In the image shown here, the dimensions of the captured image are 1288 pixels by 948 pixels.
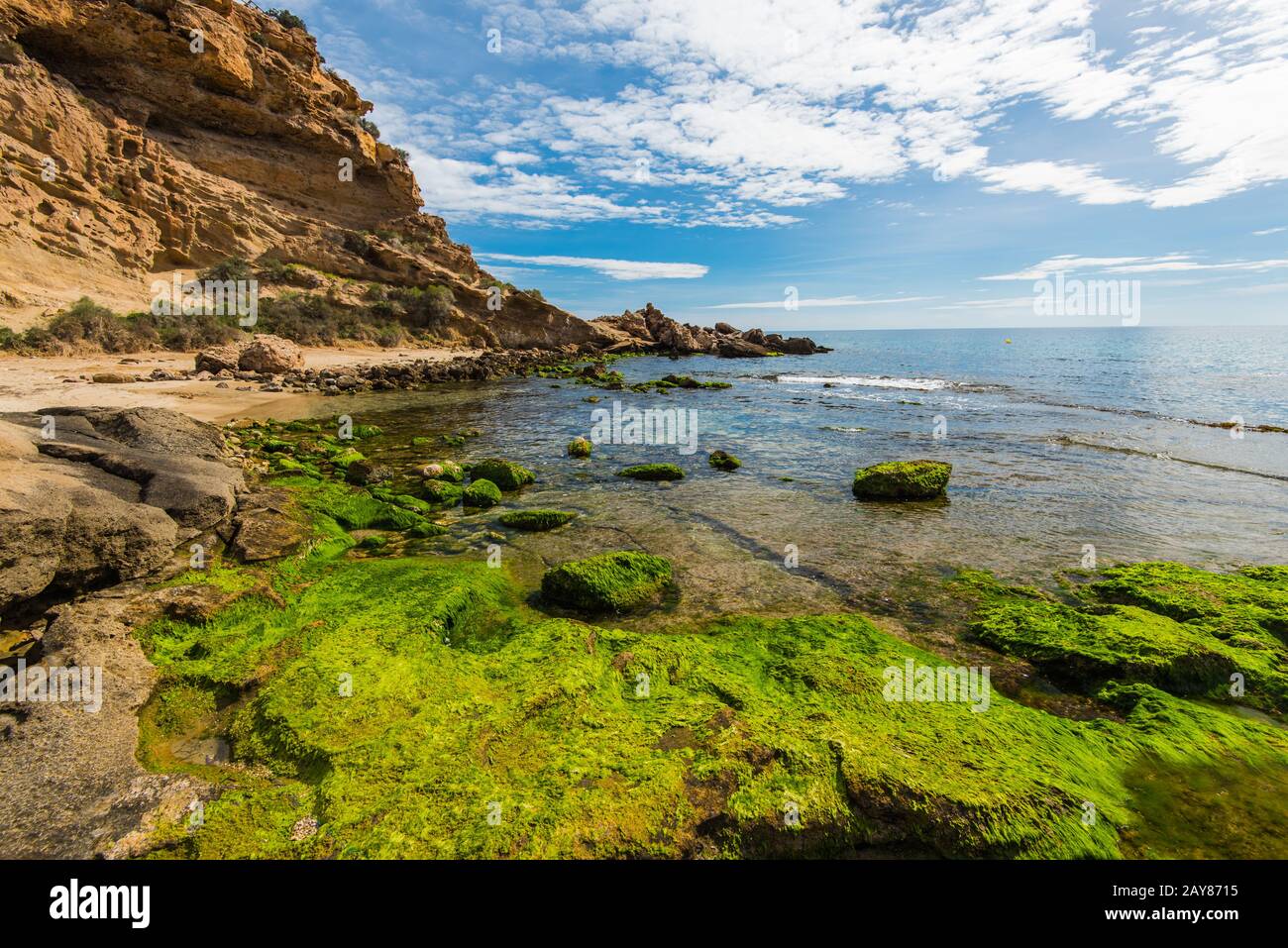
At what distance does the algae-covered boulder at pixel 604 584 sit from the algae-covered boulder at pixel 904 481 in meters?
8.07

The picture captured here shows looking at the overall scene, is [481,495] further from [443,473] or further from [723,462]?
[723,462]

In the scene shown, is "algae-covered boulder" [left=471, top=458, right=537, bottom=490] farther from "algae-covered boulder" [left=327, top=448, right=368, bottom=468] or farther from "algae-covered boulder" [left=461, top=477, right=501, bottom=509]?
"algae-covered boulder" [left=327, top=448, right=368, bottom=468]

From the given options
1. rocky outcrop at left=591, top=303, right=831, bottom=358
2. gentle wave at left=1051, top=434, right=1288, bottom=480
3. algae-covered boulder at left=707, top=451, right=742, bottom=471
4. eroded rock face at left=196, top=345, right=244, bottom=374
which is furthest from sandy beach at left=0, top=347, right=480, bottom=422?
rocky outcrop at left=591, top=303, right=831, bottom=358

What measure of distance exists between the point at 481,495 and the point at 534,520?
2.30 meters

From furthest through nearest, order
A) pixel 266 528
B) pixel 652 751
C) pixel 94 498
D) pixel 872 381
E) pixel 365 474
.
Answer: pixel 872 381 → pixel 365 474 → pixel 266 528 → pixel 94 498 → pixel 652 751

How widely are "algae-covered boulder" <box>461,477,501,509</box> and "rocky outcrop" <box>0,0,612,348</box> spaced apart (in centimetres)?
3204

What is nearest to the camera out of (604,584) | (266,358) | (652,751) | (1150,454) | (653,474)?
(652,751)

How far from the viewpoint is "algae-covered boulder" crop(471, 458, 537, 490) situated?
1418 centimetres

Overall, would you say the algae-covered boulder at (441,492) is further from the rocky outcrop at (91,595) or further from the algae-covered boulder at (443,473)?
the rocky outcrop at (91,595)

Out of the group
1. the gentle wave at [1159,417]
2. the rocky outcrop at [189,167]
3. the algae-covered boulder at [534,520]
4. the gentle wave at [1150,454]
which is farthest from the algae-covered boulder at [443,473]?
the gentle wave at [1159,417]

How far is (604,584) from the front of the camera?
7.80m

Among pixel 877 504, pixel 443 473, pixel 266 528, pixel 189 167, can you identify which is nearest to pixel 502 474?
pixel 443 473
